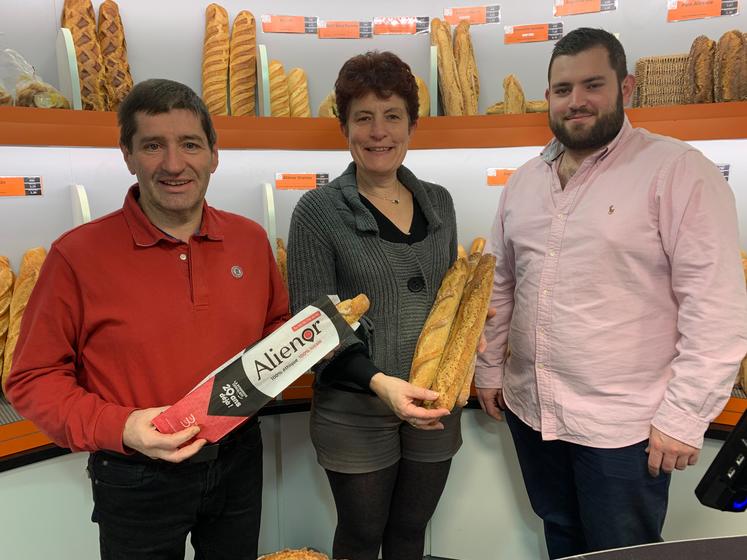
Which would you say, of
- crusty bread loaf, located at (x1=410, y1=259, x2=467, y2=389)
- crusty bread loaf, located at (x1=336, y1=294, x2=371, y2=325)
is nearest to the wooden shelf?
crusty bread loaf, located at (x1=410, y1=259, x2=467, y2=389)

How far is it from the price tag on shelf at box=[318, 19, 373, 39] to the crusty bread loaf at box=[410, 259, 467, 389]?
1.37 meters

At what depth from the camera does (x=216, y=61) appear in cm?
204

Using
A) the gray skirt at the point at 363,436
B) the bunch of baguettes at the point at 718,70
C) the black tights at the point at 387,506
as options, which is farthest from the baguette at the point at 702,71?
the black tights at the point at 387,506

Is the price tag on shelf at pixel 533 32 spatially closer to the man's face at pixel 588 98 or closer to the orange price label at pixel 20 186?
the man's face at pixel 588 98

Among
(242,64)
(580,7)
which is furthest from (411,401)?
(580,7)

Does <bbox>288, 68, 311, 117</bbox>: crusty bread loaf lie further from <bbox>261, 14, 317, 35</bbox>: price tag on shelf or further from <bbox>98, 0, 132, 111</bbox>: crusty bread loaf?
<bbox>98, 0, 132, 111</bbox>: crusty bread loaf

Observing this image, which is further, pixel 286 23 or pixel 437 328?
pixel 286 23

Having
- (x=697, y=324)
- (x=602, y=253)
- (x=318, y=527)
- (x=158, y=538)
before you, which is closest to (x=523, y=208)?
(x=602, y=253)

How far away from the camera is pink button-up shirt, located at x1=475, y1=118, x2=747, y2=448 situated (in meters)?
1.17

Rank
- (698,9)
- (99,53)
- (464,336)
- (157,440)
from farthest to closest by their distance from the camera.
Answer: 1. (698,9)
2. (99,53)
3. (464,336)
4. (157,440)

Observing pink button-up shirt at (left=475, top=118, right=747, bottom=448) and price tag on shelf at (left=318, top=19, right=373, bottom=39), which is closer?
pink button-up shirt at (left=475, top=118, right=747, bottom=448)

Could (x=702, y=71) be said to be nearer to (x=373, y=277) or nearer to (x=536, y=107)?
(x=536, y=107)

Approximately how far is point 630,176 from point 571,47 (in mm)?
334

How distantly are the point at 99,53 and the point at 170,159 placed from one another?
3.68ft
